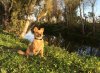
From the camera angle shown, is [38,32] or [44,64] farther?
[38,32]

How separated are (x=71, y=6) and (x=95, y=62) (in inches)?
1913

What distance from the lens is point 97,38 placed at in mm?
48781

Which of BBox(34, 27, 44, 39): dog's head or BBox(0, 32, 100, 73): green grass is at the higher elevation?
BBox(34, 27, 44, 39): dog's head

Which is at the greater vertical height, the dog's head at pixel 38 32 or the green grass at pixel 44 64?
the dog's head at pixel 38 32

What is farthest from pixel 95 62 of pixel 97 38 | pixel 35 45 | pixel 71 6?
pixel 71 6

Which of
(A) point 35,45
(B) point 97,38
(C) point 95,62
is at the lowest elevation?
(B) point 97,38

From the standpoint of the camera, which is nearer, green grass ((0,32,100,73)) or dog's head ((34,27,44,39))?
green grass ((0,32,100,73))

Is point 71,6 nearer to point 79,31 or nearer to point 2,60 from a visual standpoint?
point 79,31

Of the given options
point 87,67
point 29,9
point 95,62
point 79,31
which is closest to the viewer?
point 87,67

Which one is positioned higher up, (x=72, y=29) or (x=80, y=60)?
(x=80, y=60)

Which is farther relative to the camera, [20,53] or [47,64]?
[20,53]

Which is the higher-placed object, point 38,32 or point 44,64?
point 38,32

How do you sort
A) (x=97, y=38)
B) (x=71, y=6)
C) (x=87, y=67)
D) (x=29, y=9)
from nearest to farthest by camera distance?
(x=87, y=67) < (x=29, y=9) < (x=97, y=38) < (x=71, y=6)

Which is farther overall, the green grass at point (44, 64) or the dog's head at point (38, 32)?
the dog's head at point (38, 32)
